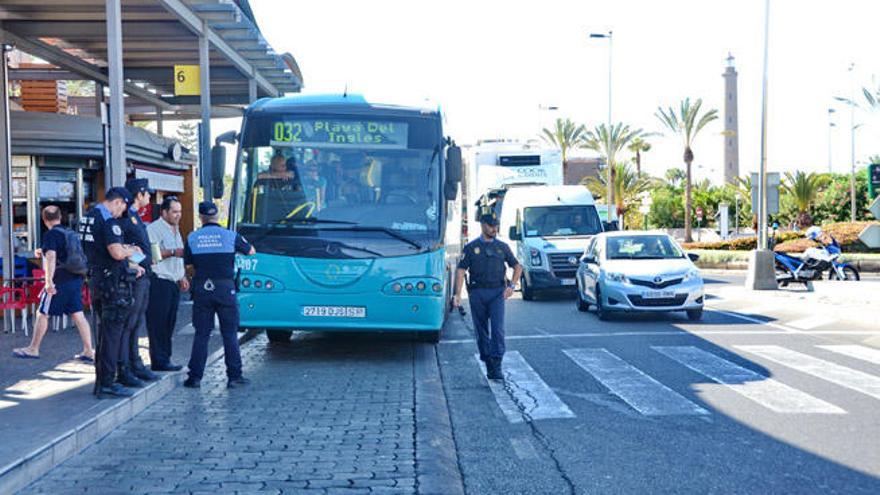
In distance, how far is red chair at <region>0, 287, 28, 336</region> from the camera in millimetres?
13328

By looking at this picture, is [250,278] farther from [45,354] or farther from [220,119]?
[220,119]

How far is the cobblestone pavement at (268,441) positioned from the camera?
Answer: 6.05 metres

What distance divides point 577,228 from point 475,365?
11433 mm

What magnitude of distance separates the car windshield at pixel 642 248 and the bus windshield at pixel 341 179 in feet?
22.1

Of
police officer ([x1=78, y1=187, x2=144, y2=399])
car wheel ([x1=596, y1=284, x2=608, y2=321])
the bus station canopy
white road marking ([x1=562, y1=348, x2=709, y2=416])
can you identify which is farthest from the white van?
police officer ([x1=78, y1=187, x2=144, y2=399])

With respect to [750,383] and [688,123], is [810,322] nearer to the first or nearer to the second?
[750,383]

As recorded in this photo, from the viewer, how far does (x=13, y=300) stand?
13.9 m

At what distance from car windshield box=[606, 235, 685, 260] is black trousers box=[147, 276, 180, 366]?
31.3ft

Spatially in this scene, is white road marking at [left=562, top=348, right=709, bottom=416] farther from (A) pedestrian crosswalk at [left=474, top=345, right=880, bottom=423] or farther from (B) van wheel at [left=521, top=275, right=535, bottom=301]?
(B) van wheel at [left=521, top=275, right=535, bottom=301]

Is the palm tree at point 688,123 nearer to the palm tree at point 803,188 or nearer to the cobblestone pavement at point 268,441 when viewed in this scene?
the palm tree at point 803,188

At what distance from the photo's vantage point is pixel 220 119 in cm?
2891

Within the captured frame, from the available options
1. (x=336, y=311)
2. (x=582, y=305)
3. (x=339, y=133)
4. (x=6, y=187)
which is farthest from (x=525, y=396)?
(x=6, y=187)

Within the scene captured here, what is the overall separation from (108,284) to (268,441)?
2.15 m

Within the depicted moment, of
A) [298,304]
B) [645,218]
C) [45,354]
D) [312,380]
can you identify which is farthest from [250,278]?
[645,218]
